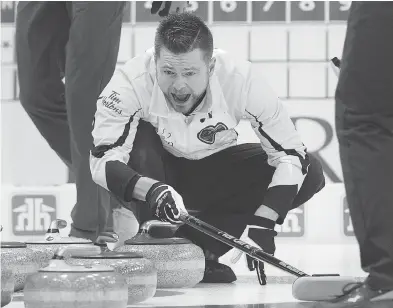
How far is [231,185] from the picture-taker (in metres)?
3.15

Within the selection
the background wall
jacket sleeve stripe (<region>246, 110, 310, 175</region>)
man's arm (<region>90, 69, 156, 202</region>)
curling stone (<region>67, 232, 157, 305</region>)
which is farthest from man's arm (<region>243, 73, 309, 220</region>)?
the background wall

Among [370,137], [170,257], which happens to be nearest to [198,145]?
[170,257]

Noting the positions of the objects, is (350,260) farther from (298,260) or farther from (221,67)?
(221,67)

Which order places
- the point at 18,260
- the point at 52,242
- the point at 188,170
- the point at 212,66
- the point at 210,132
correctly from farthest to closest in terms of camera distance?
the point at 188,170 → the point at 210,132 → the point at 212,66 → the point at 52,242 → the point at 18,260

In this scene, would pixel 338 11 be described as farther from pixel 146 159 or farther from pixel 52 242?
pixel 52 242

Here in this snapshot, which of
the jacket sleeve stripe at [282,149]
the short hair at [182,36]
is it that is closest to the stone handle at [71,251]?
the short hair at [182,36]

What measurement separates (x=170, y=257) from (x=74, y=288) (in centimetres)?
70

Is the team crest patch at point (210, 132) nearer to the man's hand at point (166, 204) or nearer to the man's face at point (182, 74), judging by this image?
the man's face at point (182, 74)

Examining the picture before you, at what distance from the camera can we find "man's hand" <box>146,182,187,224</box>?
2.61 meters

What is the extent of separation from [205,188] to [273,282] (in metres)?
0.43

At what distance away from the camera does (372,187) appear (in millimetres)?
1845

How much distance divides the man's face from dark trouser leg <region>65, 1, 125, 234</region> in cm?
45

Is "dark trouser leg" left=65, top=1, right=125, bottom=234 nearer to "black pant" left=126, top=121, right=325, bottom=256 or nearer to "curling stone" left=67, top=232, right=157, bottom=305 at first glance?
"black pant" left=126, top=121, right=325, bottom=256

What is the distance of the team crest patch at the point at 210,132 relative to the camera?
2.96 metres
